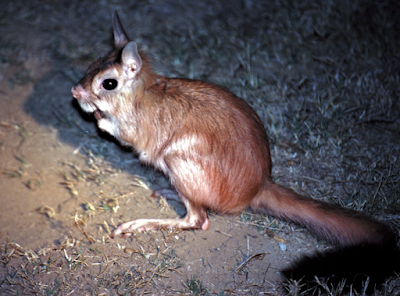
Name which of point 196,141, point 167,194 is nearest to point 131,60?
point 196,141

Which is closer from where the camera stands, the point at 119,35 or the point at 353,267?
the point at 353,267

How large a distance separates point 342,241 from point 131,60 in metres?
2.04

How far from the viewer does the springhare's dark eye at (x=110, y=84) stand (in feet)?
10.8

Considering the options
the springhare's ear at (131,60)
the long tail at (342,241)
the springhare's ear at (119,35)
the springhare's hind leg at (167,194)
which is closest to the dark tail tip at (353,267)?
the long tail at (342,241)

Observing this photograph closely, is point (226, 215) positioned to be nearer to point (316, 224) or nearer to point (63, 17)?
point (316, 224)

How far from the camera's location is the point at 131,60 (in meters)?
3.20

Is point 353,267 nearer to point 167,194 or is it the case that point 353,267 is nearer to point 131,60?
point 167,194

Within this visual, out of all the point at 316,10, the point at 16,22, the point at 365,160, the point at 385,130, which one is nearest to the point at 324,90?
the point at 385,130

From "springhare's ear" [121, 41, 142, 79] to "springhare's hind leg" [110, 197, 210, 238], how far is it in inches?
42.9

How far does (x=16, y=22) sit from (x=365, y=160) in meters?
4.51

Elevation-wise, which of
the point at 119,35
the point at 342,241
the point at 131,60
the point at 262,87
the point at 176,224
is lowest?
the point at 176,224

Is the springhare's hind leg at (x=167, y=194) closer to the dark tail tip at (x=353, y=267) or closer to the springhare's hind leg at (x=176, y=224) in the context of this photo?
the springhare's hind leg at (x=176, y=224)

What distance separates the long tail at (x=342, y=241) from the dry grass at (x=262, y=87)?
6.4 inches

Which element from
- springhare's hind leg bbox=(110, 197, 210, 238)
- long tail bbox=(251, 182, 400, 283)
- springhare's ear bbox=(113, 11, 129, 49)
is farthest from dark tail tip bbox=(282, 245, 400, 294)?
springhare's ear bbox=(113, 11, 129, 49)
